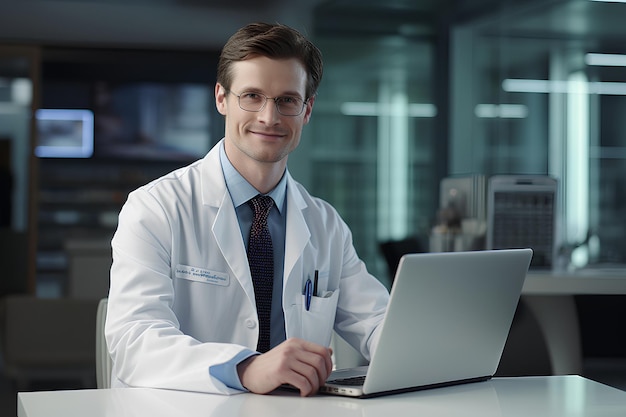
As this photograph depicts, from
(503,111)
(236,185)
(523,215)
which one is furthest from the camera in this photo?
(503,111)

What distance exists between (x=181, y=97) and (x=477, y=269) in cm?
726

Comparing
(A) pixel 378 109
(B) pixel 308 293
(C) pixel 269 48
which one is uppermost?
(A) pixel 378 109

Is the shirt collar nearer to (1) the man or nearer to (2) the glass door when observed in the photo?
(1) the man

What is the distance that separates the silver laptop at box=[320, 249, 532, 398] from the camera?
142cm

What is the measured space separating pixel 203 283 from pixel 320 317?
10.1 inches

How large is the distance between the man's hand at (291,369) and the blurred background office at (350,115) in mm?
3817

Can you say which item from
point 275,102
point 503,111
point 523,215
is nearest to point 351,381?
point 275,102

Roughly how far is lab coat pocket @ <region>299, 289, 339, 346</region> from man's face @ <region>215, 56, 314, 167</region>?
31cm

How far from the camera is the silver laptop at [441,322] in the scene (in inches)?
56.0

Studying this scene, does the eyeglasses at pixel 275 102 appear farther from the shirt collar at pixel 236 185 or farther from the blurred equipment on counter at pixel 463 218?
the blurred equipment on counter at pixel 463 218

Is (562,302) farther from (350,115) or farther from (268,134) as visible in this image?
(350,115)

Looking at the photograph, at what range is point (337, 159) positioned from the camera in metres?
7.08

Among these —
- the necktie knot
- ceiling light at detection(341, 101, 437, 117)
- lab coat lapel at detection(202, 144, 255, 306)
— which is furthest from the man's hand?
ceiling light at detection(341, 101, 437, 117)

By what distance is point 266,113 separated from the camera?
6.28ft
